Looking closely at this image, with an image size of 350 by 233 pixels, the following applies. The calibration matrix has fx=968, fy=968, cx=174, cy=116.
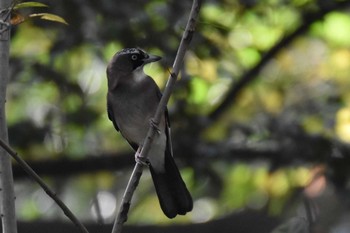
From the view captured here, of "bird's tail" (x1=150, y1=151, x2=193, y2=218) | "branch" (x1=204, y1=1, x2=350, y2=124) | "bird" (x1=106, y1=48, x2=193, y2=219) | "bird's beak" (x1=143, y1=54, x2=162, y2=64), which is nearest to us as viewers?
"bird's tail" (x1=150, y1=151, x2=193, y2=218)

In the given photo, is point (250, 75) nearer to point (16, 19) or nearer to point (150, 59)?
point (150, 59)

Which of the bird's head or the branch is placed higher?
the branch

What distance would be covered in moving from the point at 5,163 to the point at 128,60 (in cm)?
168

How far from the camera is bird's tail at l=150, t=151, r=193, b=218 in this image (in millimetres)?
4980

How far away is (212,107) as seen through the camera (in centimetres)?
778

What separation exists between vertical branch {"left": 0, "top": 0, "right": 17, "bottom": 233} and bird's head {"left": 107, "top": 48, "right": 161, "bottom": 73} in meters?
1.43

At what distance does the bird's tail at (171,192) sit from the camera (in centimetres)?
498

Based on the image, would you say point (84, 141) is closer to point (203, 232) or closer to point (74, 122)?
point (74, 122)

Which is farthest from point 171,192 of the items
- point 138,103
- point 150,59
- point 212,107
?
point 212,107

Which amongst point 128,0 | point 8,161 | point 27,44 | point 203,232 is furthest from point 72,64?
point 8,161

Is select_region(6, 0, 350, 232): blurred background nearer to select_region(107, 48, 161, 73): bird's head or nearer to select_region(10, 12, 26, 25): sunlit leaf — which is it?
select_region(107, 48, 161, 73): bird's head

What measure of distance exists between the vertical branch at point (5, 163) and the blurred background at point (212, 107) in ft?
7.52

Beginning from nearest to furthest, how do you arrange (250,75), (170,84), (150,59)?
(170,84)
(150,59)
(250,75)

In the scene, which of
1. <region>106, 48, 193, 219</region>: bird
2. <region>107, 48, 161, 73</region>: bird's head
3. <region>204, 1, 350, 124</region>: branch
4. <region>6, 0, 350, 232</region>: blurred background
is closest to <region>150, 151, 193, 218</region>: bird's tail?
<region>106, 48, 193, 219</region>: bird
